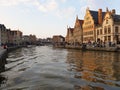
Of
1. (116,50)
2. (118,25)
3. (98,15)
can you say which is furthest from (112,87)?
(98,15)

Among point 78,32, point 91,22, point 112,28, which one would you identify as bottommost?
point 112,28

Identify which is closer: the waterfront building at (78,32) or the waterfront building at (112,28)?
the waterfront building at (112,28)

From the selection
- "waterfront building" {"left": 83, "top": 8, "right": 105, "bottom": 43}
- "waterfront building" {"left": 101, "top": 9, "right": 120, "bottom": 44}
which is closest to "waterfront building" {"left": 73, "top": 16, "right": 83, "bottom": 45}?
"waterfront building" {"left": 83, "top": 8, "right": 105, "bottom": 43}

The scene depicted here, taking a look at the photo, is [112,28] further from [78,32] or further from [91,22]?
[78,32]

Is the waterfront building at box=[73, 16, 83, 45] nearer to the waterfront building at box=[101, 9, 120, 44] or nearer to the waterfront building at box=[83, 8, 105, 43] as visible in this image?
the waterfront building at box=[83, 8, 105, 43]

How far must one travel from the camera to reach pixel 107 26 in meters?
79.0

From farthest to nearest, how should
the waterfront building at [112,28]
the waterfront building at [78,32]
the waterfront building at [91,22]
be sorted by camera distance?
1. the waterfront building at [78,32]
2. the waterfront building at [91,22]
3. the waterfront building at [112,28]

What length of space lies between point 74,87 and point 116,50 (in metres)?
46.6

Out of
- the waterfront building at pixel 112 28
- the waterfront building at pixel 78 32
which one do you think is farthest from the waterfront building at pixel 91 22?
the waterfront building at pixel 112 28

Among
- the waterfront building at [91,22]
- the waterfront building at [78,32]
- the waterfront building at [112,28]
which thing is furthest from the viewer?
the waterfront building at [78,32]

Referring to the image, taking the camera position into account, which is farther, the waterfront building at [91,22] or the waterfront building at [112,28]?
the waterfront building at [91,22]

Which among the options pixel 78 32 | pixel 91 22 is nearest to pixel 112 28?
pixel 91 22

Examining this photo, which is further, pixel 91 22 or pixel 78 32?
pixel 78 32

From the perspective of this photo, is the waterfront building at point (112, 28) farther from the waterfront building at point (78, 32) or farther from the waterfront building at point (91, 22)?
the waterfront building at point (78, 32)
